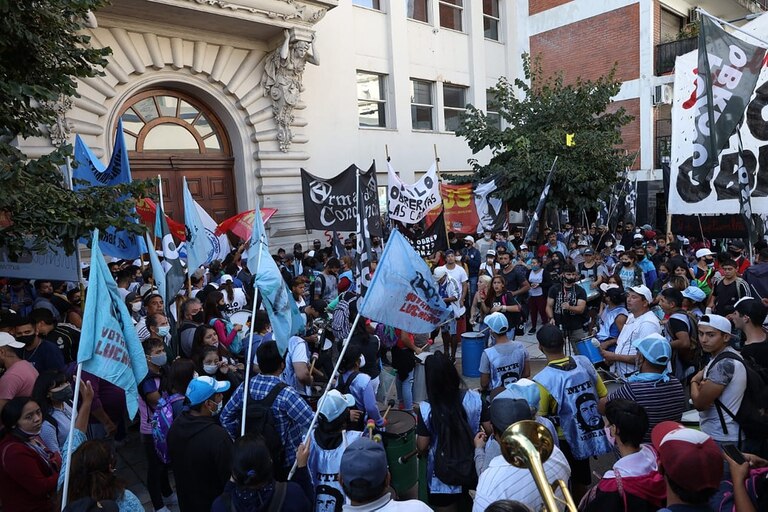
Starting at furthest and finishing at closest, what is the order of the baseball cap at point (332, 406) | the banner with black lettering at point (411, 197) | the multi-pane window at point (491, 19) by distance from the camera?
the multi-pane window at point (491, 19)
the banner with black lettering at point (411, 197)
the baseball cap at point (332, 406)

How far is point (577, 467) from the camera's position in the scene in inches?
152

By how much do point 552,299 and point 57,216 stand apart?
6.23 m

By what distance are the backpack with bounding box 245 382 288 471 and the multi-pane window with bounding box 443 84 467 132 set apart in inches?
662

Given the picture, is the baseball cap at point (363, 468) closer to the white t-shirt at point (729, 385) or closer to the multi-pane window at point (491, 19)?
the white t-shirt at point (729, 385)

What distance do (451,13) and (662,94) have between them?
29.1 feet

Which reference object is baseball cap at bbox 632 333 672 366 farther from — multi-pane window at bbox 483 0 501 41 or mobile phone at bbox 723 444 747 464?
multi-pane window at bbox 483 0 501 41

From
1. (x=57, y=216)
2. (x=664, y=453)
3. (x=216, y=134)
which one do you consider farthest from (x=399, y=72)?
(x=664, y=453)

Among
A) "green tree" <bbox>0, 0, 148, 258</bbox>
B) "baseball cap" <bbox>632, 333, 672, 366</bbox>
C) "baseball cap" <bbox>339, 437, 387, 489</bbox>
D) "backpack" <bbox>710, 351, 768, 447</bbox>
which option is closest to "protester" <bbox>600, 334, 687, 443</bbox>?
"baseball cap" <bbox>632, 333, 672, 366</bbox>

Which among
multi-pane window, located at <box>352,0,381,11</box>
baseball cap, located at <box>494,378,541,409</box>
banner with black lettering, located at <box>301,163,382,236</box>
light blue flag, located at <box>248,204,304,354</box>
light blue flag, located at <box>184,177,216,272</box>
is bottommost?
baseball cap, located at <box>494,378,541,409</box>

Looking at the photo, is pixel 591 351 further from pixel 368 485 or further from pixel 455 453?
pixel 368 485

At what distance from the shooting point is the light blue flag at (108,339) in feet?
11.2

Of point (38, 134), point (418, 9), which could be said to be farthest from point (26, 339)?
point (418, 9)

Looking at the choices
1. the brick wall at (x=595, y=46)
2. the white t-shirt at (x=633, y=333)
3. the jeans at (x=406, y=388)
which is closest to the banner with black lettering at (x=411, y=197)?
the jeans at (x=406, y=388)

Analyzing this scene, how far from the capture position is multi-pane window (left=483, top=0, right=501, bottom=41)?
20922mm
